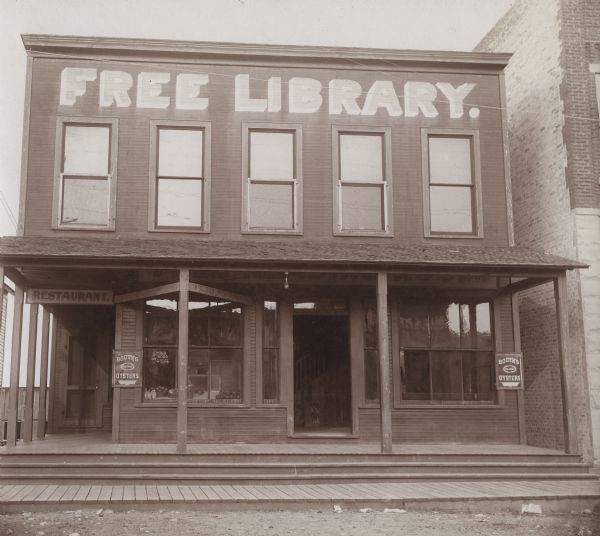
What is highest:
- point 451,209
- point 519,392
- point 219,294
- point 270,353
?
point 451,209

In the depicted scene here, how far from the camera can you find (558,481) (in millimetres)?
12086

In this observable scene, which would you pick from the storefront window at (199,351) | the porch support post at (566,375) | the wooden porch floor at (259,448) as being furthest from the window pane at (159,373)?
the porch support post at (566,375)

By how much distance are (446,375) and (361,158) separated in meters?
4.16

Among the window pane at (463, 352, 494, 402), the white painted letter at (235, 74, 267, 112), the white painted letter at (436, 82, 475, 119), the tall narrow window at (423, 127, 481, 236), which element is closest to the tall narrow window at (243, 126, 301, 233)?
the white painted letter at (235, 74, 267, 112)

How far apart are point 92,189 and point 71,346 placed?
3.73 m

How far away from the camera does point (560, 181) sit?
15.3 m

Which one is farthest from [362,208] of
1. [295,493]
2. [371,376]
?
[295,493]

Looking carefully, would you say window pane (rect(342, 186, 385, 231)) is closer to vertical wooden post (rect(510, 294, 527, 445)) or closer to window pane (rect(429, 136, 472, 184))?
window pane (rect(429, 136, 472, 184))

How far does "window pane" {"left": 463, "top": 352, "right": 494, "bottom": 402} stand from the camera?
14453 mm

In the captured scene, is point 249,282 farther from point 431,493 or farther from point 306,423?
point 431,493

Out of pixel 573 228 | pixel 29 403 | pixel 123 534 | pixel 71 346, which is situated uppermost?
pixel 573 228

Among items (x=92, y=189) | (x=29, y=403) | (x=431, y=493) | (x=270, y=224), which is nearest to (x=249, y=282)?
(x=270, y=224)

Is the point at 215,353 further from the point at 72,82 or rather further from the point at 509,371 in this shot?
the point at 72,82

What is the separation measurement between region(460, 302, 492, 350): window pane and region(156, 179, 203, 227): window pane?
5013 millimetres
